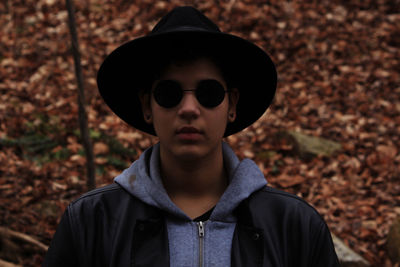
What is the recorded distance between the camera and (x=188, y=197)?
2.20 m

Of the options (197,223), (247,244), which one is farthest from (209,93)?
(247,244)

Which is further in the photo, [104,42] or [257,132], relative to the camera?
[104,42]

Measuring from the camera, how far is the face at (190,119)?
6.53 ft

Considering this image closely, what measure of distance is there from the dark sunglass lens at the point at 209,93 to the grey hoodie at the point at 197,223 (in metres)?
0.43

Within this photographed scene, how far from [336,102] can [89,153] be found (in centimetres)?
535

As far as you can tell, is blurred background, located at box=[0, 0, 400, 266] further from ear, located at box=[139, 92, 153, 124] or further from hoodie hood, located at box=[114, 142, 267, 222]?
ear, located at box=[139, 92, 153, 124]

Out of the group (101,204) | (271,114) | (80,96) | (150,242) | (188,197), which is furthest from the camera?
(271,114)

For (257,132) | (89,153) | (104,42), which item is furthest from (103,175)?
(104,42)

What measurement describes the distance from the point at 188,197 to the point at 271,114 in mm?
5655

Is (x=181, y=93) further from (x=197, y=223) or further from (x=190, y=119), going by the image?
(x=197, y=223)

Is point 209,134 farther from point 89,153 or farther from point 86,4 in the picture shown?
point 86,4

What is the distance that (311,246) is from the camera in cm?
207

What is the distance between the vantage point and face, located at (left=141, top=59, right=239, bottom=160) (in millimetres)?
1992

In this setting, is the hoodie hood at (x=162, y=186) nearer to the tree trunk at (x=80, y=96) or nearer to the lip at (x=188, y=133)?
the lip at (x=188, y=133)
